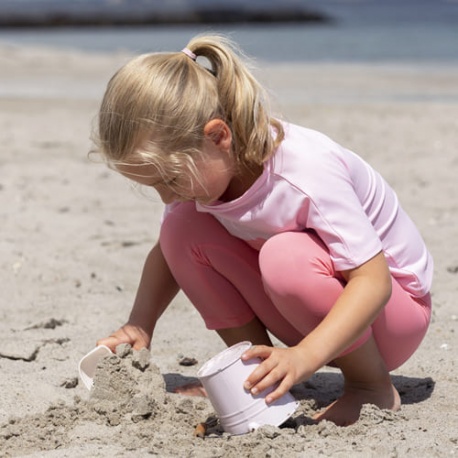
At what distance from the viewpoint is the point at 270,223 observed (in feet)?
6.80

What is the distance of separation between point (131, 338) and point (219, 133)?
0.59m

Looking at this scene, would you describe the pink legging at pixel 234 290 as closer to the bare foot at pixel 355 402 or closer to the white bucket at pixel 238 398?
the bare foot at pixel 355 402

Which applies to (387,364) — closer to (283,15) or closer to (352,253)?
(352,253)

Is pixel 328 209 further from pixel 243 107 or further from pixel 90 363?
pixel 90 363

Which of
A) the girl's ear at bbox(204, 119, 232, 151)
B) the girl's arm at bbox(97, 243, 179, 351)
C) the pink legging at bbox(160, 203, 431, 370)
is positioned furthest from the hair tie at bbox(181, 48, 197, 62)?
the girl's arm at bbox(97, 243, 179, 351)

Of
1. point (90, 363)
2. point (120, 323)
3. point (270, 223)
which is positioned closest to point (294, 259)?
point (270, 223)

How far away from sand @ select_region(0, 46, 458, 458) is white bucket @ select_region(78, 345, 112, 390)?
40mm

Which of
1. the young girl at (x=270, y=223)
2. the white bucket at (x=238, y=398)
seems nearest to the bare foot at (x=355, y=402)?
the young girl at (x=270, y=223)

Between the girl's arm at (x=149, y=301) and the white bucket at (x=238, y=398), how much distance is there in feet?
1.28

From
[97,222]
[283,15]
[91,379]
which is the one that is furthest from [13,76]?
[283,15]

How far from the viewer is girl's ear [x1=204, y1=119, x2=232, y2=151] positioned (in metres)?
1.93

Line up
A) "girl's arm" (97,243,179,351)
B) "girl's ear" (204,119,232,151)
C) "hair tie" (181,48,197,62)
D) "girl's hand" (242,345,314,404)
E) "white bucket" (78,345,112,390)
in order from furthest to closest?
"girl's arm" (97,243,179,351) < "white bucket" (78,345,112,390) < "hair tie" (181,48,197,62) < "girl's ear" (204,119,232,151) < "girl's hand" (242,345,314,404)

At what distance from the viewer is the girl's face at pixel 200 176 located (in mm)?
1946

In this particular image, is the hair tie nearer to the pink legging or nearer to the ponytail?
the ponytail
